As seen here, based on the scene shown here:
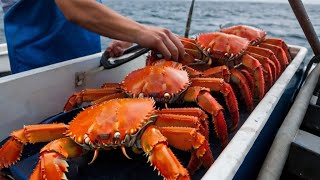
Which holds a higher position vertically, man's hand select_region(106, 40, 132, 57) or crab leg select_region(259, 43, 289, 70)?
man's hand select_region(106, 40, 132, 57)

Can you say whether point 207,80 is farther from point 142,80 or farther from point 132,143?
point 132,143

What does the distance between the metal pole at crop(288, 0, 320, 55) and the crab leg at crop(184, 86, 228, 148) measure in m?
1.20

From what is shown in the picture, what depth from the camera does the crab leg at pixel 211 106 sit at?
1.66 meters

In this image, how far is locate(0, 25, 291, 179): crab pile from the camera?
4.24 ft

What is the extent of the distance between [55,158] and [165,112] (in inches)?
20.0

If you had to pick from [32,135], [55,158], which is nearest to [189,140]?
[55,158]

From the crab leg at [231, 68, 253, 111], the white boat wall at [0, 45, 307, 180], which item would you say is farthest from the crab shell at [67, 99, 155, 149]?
the crab leg at [231, 68, 253, 111]

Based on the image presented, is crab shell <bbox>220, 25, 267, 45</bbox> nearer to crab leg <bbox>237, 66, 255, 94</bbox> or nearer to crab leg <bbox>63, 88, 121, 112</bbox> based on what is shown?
crab leg <bbox>237, 66, 255, 94</bbox>

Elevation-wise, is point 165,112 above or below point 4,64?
above

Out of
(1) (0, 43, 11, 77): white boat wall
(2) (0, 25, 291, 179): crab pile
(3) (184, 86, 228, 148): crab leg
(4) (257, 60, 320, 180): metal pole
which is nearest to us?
(2) (0, 25, 291, 179): crab pile

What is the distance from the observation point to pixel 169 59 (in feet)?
6.43

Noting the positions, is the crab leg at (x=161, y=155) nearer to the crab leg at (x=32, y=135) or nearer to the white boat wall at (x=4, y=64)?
the crab leg at (x=32, y=135)

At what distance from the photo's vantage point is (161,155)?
1234 mm

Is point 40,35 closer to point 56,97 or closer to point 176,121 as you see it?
point 56,97
